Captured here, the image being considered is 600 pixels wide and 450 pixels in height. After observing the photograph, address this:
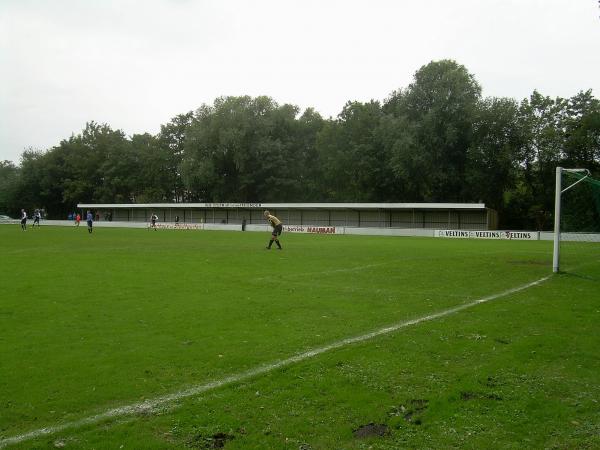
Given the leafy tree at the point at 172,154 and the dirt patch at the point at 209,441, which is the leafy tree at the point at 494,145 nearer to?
the leafy tree at the point at 172,154

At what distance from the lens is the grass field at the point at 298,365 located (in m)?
4.56

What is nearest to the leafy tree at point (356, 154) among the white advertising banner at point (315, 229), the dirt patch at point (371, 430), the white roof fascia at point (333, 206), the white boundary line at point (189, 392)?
the white roof fascia at point (333, 206)

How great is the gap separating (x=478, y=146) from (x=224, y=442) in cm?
5350

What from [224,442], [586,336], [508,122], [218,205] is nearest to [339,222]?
[218,205]

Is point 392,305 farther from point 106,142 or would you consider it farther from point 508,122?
point 106,142

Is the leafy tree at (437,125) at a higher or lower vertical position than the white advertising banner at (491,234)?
higher

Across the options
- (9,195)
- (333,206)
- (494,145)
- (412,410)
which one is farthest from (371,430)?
(9,195)

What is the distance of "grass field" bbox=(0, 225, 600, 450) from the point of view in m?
4.56

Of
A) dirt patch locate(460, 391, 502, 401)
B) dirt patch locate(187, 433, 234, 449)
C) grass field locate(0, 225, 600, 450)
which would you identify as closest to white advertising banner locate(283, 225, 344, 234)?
grass field locate(0, 225, 600, 450)

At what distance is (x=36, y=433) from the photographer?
4.51m

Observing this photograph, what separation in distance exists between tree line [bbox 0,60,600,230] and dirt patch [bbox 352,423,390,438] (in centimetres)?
5059

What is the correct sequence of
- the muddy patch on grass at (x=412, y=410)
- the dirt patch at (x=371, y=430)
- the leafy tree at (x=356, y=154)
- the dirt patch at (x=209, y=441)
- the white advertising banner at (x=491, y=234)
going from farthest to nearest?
the leafy tree at (x=356, y=154) < the white advertising banner at (x=491, y=234) < the muddy patch on grass at (x=412, y=410) < the dirt patch at (x=371, y=430) < the dirt patch at (x=209, y=441)

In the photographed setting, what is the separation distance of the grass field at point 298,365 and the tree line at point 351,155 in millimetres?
42617

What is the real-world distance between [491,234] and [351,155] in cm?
2422
